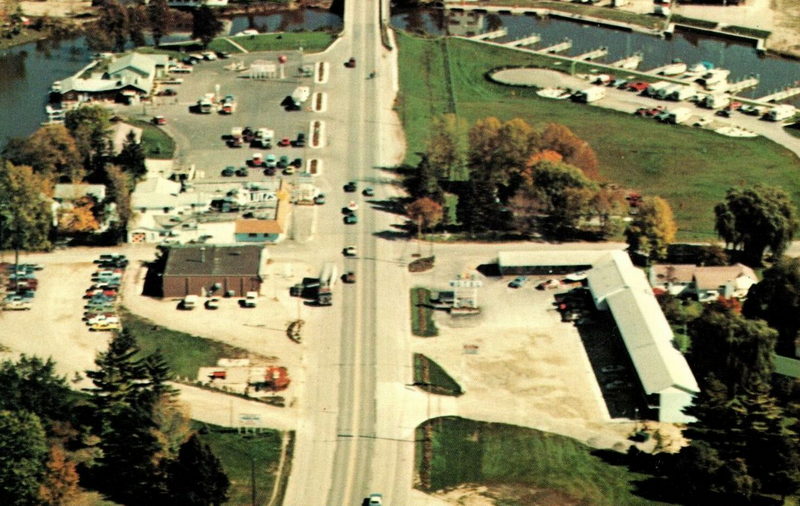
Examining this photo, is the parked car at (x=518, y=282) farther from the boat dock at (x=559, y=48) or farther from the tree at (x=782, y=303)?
the boat dock at (x=559, y=48)

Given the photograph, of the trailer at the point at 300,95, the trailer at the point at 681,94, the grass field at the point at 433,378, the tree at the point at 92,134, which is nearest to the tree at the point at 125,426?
the grass field at the point at 433,378

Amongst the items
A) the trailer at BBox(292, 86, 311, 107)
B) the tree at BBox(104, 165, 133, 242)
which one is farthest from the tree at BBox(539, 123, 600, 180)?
the tree at BBox(104, 165, 133, 242)

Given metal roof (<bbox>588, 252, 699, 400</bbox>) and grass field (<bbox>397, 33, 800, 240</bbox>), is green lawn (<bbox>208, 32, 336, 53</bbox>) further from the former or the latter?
metal roof (<bbox>588, 252, 699, 400</bbox>)

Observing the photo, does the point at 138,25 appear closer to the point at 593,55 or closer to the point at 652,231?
the point at 593,55

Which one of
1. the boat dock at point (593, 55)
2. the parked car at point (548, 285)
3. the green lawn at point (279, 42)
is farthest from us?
the boat dock at point (593, 55)

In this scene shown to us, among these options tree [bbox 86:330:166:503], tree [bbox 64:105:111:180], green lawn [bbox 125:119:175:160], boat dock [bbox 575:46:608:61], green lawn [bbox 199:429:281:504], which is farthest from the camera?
boat dock [bbox 575:46:608:61]

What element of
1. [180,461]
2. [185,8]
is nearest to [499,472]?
[180,461]
